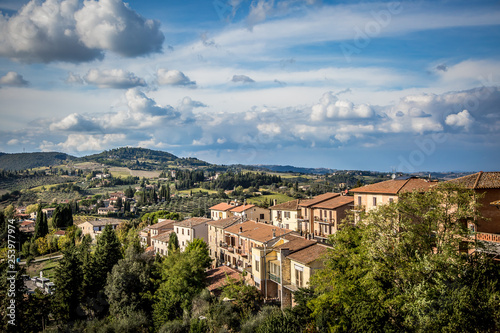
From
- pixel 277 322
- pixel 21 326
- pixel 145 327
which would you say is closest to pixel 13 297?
pixel 21 326

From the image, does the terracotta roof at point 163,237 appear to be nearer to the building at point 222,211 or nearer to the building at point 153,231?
the building at point 153,231

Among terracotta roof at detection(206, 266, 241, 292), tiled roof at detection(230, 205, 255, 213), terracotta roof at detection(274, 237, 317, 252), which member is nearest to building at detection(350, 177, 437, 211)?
terracotta roof at detection(274, 237, 317, 252)

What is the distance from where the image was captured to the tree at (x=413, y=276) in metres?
18.0

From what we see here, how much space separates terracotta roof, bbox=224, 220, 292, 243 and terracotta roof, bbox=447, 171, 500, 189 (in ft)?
63.7

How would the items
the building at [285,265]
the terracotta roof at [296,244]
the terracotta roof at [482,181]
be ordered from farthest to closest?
the terracotta roof at [296,244], the building at [285,265], the terracotta roof at [482,181]

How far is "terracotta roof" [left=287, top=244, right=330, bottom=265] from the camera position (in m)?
29.5

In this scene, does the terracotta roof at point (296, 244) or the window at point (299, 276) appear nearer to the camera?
the window at point (299, 276)

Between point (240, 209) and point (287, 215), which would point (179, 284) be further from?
point (240, 209)

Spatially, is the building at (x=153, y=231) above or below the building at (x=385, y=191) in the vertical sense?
below

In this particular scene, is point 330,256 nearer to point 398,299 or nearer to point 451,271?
point 398,299

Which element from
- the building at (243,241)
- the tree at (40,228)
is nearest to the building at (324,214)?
the building at (243,241)

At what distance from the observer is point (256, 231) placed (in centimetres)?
4381

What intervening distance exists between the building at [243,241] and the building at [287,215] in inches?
209

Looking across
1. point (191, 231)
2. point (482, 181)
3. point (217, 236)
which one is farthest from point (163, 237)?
point (482, 181)
